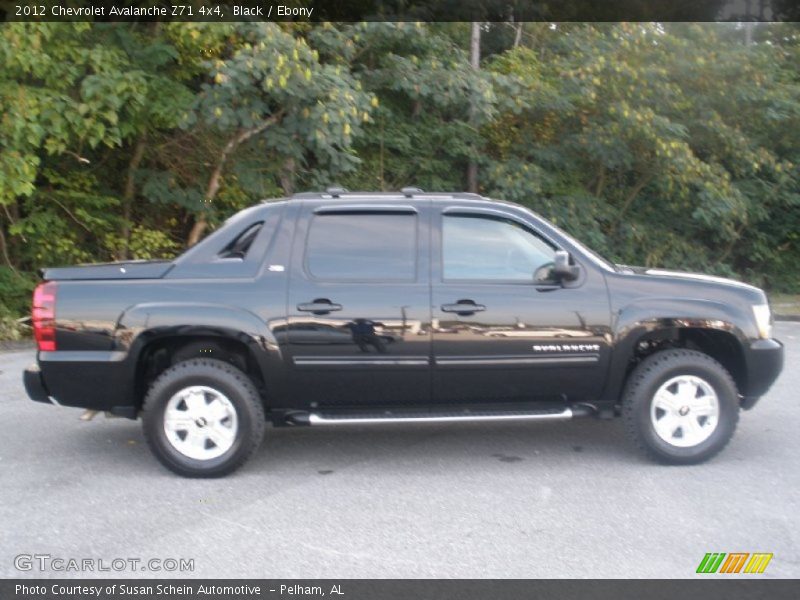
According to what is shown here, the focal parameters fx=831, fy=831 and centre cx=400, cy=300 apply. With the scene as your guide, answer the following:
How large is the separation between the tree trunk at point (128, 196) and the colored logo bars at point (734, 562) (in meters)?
10.5

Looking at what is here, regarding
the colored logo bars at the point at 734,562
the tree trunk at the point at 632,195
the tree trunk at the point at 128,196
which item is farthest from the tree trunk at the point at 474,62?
the colored logo bars at the point at 734,562

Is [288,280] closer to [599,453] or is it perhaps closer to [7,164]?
[599,453]

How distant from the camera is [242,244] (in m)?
5.68

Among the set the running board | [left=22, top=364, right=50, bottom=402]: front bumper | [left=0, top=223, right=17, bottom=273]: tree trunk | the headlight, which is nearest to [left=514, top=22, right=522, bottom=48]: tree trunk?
[left=0, top=223, right=17, bottom=273]: tree trunk

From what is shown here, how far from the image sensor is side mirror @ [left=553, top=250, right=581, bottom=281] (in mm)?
5473

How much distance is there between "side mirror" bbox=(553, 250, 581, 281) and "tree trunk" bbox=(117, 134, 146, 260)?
28.6 ft

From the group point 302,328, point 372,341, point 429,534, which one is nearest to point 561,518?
point 429,534

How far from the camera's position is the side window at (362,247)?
5621 millimetres

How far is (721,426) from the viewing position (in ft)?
18.5

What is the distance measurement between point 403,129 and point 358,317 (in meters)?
9.94

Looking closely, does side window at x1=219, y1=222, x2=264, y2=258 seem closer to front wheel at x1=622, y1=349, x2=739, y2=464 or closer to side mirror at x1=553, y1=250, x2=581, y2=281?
side mirror at x1=553, y1=250, x2=581, y2=281

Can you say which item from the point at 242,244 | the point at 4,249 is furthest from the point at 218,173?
the point at 242,244

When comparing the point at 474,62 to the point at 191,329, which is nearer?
the point at 191,329

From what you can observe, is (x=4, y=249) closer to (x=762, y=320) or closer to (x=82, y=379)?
(x=82, y=379)
